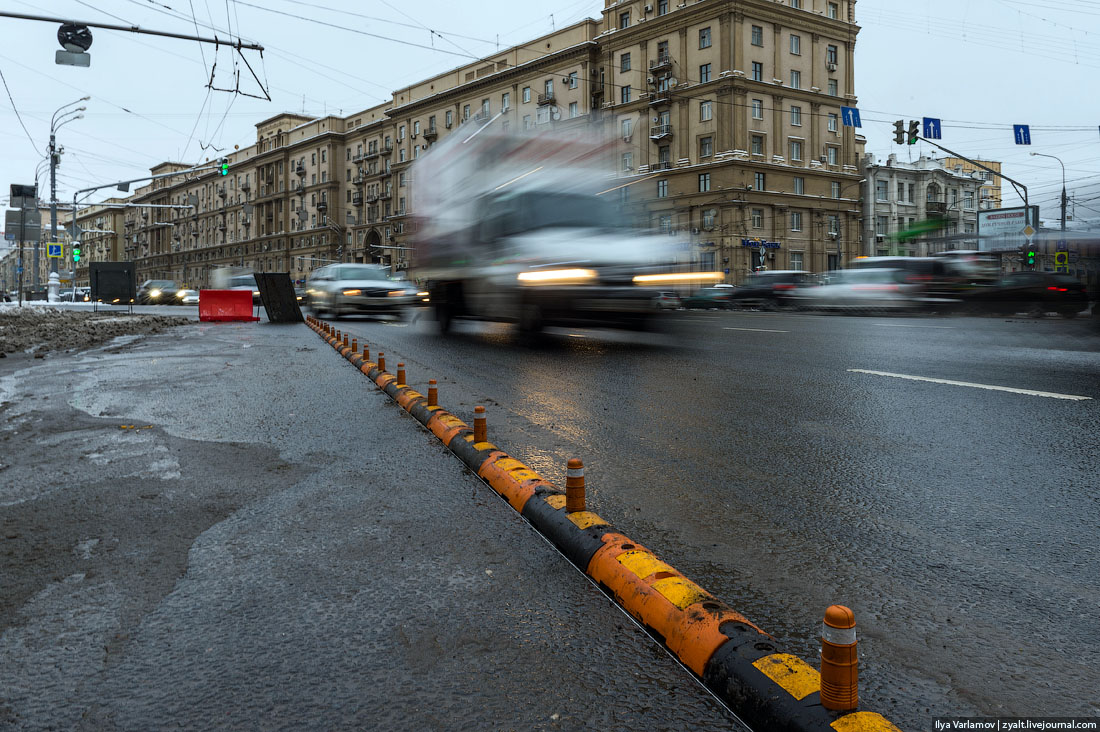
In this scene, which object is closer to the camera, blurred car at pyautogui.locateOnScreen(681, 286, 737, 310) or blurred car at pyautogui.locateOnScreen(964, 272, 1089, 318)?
blurred car at pyautogui.locateOnScreen(964, 272, 1089, 318)

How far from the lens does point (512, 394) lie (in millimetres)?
6754

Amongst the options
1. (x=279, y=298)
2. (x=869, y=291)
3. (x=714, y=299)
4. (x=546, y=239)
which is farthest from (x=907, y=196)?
(x=546, y=239)

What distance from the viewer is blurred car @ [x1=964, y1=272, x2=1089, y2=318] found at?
19625 millimetres

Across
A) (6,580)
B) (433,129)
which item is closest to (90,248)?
(433,129)

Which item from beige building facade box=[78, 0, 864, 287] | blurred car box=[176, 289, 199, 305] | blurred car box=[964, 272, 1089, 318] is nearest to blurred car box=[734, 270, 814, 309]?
blurred car box=[964, 272, 1089, 318]

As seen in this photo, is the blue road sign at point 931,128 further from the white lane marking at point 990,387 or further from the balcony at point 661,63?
the white lane marking at point 990,387

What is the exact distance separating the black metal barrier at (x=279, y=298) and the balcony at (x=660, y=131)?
39.2 m

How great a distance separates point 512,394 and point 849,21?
204ft

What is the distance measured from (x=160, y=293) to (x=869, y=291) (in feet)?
129

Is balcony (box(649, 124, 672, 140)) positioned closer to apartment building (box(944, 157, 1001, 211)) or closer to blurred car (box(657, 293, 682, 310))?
apartment building (box(944, 157, 1001, 211))

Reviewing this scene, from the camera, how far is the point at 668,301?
10.5 meters

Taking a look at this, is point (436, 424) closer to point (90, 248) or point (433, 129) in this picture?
point (433, 129)

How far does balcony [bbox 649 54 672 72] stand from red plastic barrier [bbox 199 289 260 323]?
1556 inches

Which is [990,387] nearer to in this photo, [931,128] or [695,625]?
[695,625]
